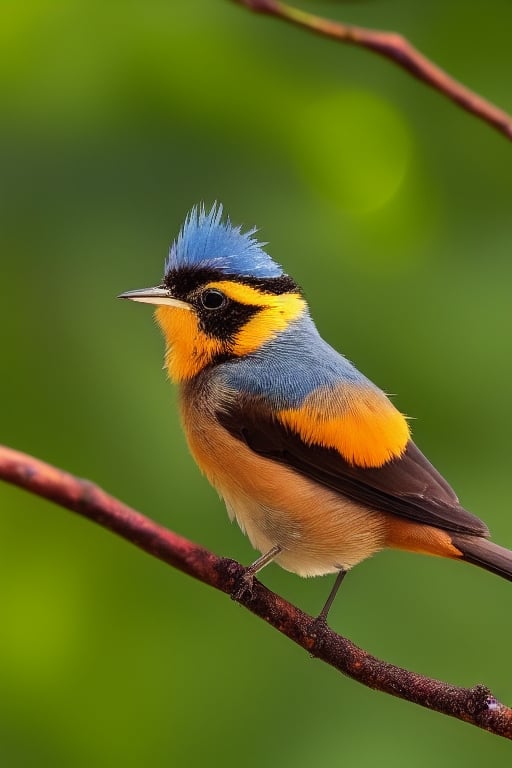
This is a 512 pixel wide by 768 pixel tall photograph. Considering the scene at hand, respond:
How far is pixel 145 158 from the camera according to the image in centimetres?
347

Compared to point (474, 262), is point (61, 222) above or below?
below

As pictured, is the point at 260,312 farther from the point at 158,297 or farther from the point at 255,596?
the point at 255,596

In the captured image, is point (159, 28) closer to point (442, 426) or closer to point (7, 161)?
point (7, 161)

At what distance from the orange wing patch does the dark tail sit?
0.16 meters

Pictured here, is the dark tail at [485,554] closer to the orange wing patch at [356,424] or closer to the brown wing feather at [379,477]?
the brown wing feather at [379,477]

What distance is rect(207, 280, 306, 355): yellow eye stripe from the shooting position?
178 centimetres

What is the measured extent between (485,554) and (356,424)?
0.86 feet

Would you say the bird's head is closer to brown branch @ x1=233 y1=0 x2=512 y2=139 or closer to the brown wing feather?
the brown wing feather

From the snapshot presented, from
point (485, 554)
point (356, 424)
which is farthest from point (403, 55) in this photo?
point (485, 554)

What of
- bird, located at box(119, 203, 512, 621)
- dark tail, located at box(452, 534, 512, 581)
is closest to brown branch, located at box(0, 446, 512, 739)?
bird, located at box(119, 203, 512, 621)

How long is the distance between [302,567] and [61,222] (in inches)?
71.1

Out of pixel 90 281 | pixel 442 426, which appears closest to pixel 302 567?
pixel 442 426

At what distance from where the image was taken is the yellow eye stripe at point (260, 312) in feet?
5.82

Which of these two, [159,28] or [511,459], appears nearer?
[511,459]
